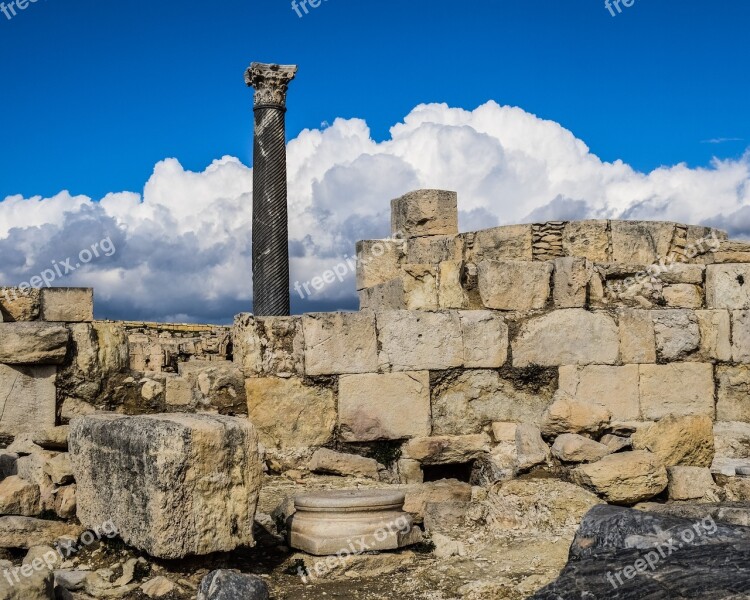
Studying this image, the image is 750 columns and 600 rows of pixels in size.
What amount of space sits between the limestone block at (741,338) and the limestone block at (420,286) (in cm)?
282

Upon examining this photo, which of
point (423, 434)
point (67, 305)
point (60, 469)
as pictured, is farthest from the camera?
point (423, 434)

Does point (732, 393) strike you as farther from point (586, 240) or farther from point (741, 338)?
point (586, 240)

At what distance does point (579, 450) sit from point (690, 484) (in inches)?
32.7

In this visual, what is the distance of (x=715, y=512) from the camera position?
554 cm

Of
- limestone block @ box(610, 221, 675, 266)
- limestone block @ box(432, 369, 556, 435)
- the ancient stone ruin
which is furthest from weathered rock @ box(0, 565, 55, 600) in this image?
limestone block @ box(610, 221, 675, 266)

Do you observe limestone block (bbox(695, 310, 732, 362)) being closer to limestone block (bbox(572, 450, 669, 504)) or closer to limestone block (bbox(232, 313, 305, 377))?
limestone block (bbox(572, 450, 669, 504))

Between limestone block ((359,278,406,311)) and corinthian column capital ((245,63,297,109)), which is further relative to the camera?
corinthian column capital ((245,63,297,109))

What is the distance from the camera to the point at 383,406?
7.58m

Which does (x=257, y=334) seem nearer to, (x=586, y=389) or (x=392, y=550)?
(x=392, y=550)

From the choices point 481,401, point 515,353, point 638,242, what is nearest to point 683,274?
point 638,242

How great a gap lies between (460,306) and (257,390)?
2.02 metres

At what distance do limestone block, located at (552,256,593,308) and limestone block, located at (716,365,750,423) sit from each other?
1.55 m

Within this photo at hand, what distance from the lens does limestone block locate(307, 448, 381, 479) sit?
729 centimetres

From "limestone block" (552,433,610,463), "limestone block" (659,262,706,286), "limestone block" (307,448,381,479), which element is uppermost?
"limestone block" (659,262,706,286)
